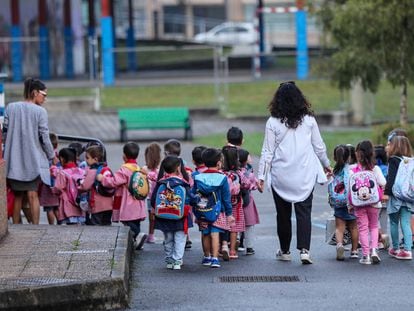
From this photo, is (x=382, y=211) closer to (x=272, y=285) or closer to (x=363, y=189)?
(x=363, y=189)

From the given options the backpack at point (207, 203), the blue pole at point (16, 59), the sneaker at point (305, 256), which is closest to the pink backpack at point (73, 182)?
the backpack at point (207, 203)

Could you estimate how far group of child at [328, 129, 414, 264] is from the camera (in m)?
11.5

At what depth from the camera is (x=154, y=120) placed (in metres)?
29.2

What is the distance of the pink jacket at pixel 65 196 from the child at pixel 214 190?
2.34m

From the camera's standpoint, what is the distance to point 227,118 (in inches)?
1248

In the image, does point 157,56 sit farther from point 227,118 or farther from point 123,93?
point 227,118

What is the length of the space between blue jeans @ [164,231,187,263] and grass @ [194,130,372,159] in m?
13.6

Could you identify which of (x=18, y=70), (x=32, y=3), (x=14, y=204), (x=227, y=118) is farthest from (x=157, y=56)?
(x=14, y=204)

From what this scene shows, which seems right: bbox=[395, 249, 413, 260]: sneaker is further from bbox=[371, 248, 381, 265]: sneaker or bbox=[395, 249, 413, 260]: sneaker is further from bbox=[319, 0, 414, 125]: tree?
bbox=[319, 0, 414, 125]: tree

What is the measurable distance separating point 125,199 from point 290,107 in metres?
→ 2.27

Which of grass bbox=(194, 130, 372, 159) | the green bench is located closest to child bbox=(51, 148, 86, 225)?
grass bbox=(194, 130, 372, 159)

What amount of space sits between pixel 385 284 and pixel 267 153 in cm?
203

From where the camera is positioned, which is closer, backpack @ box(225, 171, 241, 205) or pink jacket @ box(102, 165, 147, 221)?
backpack @ box(225, 171, 241, 205)

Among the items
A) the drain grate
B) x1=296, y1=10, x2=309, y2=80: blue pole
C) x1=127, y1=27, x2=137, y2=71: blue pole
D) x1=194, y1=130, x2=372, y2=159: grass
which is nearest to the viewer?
the drain grate
